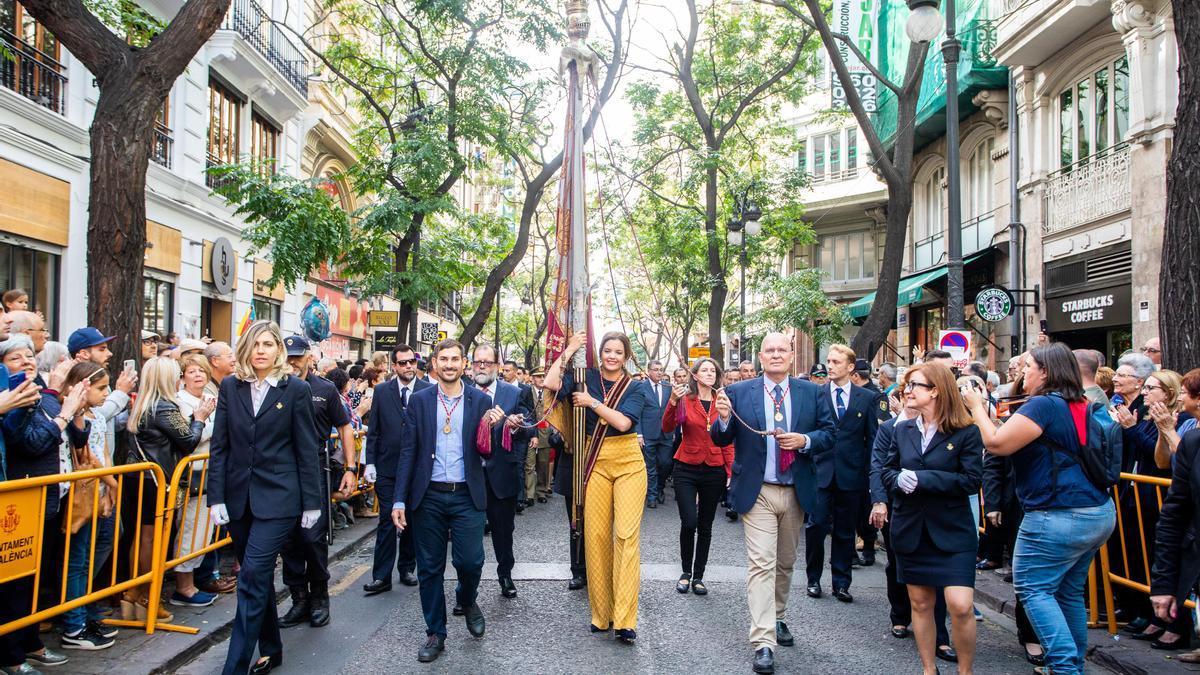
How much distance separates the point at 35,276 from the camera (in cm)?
1273

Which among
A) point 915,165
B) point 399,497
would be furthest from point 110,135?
point 915,165

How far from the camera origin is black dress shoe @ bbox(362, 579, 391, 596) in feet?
24.7

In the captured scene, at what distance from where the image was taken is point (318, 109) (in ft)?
80.9

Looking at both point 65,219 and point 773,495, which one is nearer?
point 773,495

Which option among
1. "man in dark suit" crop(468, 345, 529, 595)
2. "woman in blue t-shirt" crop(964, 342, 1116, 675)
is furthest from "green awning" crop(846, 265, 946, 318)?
"woman in blue t-shirt" crop(964, 342, 1116, 675)

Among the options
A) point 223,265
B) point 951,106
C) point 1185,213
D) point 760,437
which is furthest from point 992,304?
point 223,265

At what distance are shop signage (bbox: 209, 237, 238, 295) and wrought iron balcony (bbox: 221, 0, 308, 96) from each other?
4.26 meters

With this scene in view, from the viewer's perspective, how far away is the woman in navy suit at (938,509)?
5.05 meters

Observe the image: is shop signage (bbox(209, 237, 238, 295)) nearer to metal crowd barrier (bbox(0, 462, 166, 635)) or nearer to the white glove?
metal crowd barrier (bbox(0, 462, 166, 635))

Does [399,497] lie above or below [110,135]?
below

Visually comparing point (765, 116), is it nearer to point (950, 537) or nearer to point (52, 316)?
point (52, 316)

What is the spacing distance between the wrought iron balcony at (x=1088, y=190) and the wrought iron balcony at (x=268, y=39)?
49.7 ft

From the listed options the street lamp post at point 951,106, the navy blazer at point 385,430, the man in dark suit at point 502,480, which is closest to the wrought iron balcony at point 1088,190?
the street lamp post at point 951,106

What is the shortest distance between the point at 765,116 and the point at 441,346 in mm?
17867
